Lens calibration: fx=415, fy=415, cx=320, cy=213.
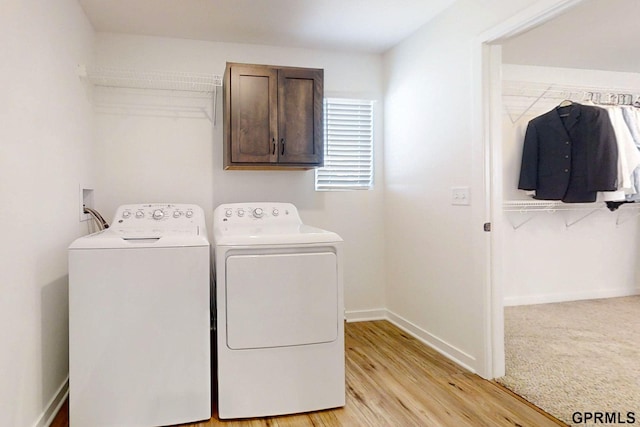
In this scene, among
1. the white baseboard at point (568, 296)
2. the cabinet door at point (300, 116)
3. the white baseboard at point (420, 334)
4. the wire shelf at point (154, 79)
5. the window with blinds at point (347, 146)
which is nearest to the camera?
the white baseboard at point (420, 334)

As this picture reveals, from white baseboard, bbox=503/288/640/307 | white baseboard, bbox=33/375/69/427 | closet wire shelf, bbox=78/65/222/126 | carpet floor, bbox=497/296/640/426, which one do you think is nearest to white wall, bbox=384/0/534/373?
carpet floor, bbox=497/296/640/426

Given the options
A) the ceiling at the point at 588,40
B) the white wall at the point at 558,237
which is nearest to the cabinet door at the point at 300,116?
the ceiling at the point at 588,40

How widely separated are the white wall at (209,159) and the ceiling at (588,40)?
1202mm

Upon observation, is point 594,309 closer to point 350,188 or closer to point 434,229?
point 434,229

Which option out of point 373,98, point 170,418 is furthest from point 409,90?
point 170,418

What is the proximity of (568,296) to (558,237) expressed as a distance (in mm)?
601

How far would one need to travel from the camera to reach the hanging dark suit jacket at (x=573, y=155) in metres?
3.22

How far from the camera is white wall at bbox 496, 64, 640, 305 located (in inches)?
151

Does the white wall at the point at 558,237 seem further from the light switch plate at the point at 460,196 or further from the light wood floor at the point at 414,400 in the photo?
the light wood floor at the point at 414,400

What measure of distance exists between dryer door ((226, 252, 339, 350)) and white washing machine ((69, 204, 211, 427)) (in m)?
0.15

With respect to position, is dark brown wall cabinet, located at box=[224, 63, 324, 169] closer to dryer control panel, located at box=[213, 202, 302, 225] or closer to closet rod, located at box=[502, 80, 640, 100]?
dryer control panel, located at box=[213, 202, 302, 225]

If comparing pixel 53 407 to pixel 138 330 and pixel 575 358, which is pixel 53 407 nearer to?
pixel 138 330

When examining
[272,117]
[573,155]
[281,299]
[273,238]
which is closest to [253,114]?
[272,117]

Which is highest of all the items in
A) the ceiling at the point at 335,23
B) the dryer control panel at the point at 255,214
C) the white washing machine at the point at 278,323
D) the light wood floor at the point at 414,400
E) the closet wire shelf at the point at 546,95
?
the ceiling at the point at 335,23
